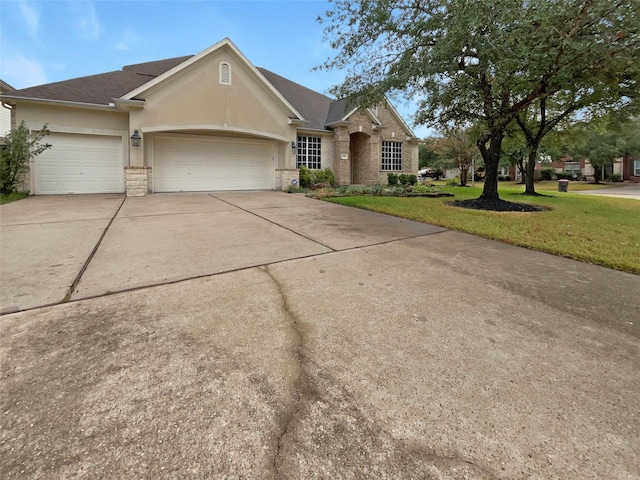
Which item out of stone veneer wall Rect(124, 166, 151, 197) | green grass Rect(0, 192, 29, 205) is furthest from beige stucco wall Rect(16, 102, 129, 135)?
green grass Rect(0, 192, 29, 205)

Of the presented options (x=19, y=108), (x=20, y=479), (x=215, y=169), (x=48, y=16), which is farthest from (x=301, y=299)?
(x=48, y=16)

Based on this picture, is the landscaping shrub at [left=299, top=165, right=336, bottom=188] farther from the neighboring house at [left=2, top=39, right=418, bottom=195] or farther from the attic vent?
the attic vent

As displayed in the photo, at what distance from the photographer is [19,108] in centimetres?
1190

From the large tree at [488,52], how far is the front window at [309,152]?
715 centimetres

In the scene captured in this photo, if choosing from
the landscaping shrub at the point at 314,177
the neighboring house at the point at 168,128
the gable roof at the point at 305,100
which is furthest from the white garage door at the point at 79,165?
the gable roof at the point at 305,100

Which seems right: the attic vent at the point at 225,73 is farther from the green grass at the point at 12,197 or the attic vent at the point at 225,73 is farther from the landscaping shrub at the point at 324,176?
the green grass at the point at 12,197

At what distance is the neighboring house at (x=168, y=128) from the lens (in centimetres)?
1242

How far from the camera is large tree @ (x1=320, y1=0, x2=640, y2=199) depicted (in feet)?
22.7

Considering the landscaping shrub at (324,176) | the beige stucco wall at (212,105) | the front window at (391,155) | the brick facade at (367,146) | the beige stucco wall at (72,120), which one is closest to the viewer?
the beige stucco wall at (72,120)

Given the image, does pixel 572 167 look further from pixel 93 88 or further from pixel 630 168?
pixel 93 88

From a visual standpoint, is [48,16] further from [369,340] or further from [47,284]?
[369,340]

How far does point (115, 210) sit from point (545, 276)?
982 centimetres

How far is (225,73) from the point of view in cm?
1380

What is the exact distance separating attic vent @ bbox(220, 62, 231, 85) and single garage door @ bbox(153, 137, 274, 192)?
8.07 feet
